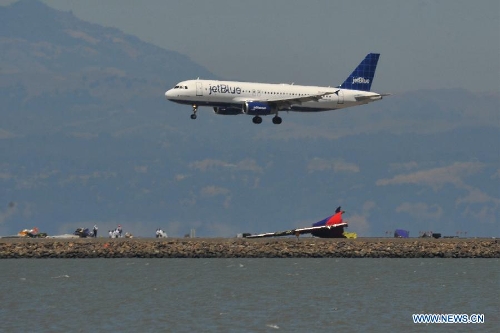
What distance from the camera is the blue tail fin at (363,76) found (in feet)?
450

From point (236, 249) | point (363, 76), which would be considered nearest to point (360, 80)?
point (363, 76)

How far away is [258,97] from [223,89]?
467 cm

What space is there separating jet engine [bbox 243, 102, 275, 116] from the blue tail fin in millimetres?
18134

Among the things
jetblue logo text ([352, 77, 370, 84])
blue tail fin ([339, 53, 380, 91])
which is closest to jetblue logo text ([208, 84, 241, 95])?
blue tail fin ([339, 53, 380, 91])

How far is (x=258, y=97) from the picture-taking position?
4749 inches

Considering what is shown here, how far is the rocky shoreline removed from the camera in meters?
108

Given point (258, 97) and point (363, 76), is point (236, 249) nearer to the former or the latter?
point (258, 97)
